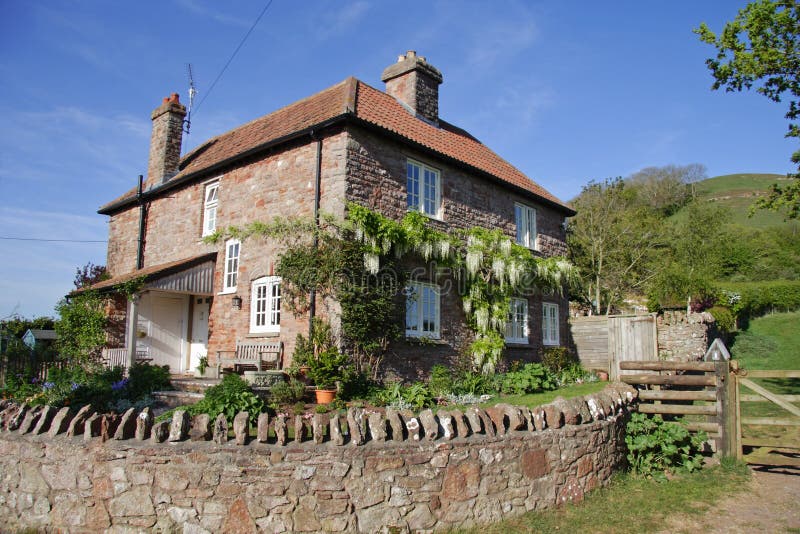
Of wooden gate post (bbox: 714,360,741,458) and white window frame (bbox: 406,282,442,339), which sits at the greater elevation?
white window frame (bbox: 406,282,442,339)

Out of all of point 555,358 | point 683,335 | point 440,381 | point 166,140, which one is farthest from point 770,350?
point 166,140

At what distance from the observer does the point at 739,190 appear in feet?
231

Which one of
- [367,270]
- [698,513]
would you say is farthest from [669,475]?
[367,270]

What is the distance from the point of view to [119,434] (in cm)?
568

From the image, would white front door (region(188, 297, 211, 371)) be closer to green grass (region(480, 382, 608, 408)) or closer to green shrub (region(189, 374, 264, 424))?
green shrub (region(189, 374, 264, 424))

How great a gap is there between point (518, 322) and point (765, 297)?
18418 mm

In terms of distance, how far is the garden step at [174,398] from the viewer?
33.8ft

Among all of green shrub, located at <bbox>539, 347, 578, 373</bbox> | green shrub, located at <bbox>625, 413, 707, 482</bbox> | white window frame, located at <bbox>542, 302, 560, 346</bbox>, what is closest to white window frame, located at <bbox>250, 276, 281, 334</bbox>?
green shrub, located at <bbox>625, 413, 707, 482</bbox>

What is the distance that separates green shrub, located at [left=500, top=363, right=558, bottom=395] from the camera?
13367mm

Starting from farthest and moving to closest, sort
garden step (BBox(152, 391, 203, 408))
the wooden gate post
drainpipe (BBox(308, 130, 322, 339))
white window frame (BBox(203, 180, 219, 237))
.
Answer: white window frame (BBox(203, 180, 219, 237)) < drainpipe (BBox(308, 130, 322, 339)) < garden step (BBox(152, 391, 203, 408)) < the wooden gate post

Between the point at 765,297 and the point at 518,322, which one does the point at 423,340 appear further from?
the point at 765,297

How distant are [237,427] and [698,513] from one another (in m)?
5.25

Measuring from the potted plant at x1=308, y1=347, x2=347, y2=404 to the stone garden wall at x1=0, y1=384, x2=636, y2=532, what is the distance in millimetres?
5015

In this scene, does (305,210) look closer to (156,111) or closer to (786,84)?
(156,111)
